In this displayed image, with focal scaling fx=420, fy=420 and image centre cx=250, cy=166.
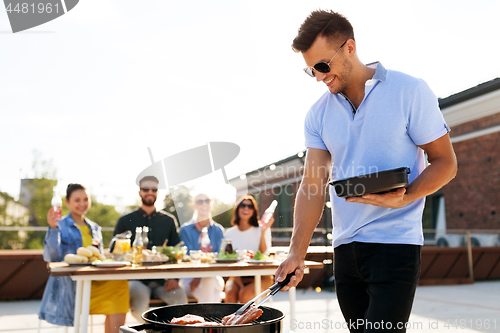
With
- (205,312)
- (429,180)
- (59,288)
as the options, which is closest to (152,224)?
(59,288)

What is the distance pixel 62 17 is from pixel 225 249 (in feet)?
20.7

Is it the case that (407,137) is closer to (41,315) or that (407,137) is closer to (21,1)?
(41,315)

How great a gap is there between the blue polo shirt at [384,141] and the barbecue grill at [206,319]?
1.27 ft

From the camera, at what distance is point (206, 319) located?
1.53 meters

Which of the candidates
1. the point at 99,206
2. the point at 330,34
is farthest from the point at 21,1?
the point at 99,206

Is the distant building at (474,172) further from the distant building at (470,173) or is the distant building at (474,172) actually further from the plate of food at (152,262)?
the plate of food at (152,262)

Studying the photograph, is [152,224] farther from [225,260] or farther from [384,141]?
[384,141]

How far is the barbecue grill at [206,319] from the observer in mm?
1178

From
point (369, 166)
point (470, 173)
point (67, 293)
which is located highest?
point (470, 173)

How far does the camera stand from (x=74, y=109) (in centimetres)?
912

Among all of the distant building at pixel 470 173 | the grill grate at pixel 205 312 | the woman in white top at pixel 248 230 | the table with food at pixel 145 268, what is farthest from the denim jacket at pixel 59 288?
the distant building at pixel 470 173

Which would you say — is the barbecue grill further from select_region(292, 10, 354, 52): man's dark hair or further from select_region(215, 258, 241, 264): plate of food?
select_region(215, 258, 241, 264): plate of food

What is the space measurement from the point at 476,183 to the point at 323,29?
1148 cm

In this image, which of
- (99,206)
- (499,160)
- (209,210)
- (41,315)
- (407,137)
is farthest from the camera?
(99,206)
